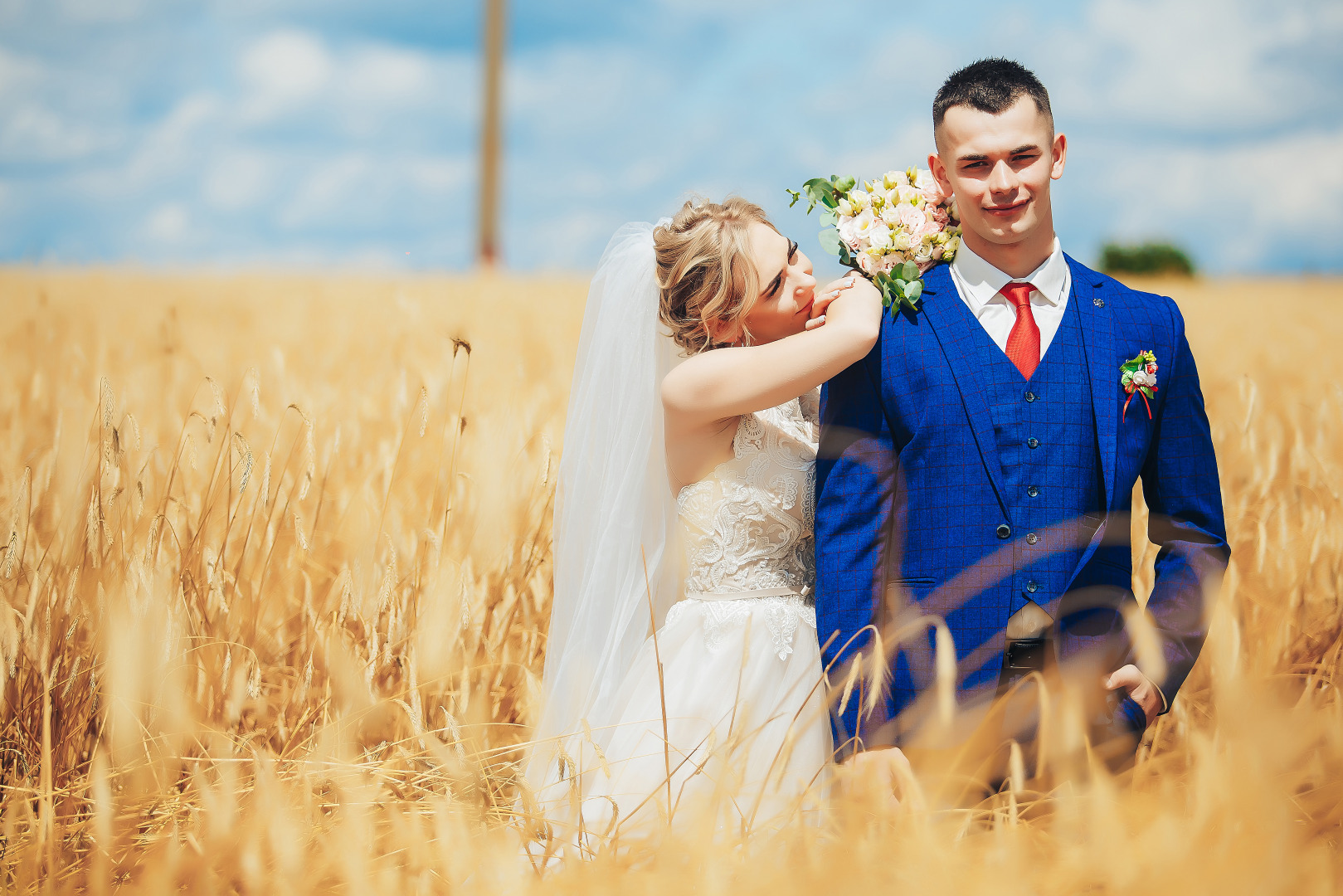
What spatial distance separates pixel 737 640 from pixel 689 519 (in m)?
0.31

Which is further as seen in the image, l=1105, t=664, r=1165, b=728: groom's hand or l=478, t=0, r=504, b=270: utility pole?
l=478, t=0, r=504, b=270: utility pole

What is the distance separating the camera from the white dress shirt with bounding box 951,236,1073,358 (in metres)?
1.84

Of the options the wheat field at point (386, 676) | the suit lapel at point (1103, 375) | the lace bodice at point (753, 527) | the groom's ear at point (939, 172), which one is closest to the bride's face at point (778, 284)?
the lace bodice at point (753, 527)

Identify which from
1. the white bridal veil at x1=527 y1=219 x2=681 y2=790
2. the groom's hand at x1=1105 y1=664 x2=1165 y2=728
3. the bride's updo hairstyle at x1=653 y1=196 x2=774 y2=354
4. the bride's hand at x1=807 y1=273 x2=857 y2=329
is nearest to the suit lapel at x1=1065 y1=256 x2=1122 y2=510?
the groom's hand at x1=1105 y1=664 x2=1165 y2=728

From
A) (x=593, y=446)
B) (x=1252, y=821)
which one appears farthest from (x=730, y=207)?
(x=1252, y=821)

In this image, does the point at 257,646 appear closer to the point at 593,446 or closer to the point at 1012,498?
the point at 593,446

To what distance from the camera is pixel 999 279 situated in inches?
72.9

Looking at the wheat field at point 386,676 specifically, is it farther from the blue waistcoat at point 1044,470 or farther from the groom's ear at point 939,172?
the groom's ear at point 939,172

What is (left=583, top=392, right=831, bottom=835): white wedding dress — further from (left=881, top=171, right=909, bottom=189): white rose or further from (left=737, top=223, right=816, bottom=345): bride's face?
(left=881, top=171, right=909, bottom=189): white rose

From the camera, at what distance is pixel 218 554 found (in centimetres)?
241

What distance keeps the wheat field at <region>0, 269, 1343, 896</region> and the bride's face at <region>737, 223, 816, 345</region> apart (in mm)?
742

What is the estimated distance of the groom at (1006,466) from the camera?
1.76 m

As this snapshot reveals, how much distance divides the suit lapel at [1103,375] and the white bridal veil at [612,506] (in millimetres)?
962

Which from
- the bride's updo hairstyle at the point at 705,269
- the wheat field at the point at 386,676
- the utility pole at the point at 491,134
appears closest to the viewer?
the wheat field at the point at 386,676
